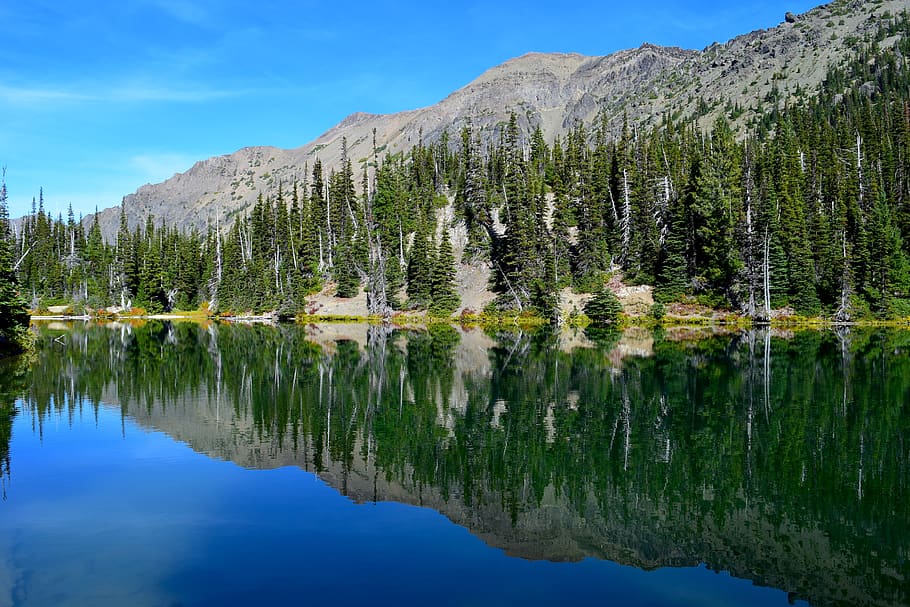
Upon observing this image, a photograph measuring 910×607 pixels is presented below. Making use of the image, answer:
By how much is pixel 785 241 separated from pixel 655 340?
30.7 meters

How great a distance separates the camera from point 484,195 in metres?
100

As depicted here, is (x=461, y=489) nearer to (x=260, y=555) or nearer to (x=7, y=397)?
(x=260, y=555)

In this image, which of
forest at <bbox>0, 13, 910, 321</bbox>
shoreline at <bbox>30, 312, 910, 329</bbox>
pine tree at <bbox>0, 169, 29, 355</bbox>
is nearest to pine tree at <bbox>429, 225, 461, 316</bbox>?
forest at <bbox>0, 13, 910, 321</bbox>

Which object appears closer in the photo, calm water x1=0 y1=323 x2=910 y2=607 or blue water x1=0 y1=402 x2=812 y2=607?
blue water x1=0 y1=402 x2=812 y2=607

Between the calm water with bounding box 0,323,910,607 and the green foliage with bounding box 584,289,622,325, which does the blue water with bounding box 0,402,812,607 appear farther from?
the green foliage with bounding box 584,289,622,325

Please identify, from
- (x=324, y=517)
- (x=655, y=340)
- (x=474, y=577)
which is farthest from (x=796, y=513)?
(x=655, y=340)

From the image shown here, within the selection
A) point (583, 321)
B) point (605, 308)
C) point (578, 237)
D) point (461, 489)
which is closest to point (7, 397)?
point (461, 489)

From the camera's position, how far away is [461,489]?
59.2 feet

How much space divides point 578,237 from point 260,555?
83689 millimetres

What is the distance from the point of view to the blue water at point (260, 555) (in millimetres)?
11820

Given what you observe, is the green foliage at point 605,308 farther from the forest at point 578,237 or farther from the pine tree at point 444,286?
the pine tree at point 444,286

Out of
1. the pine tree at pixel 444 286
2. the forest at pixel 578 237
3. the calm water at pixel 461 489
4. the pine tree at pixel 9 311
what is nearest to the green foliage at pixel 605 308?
the forest at pixel 578 237

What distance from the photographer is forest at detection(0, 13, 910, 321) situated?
258 feet

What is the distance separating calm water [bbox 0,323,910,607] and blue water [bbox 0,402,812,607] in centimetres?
7
